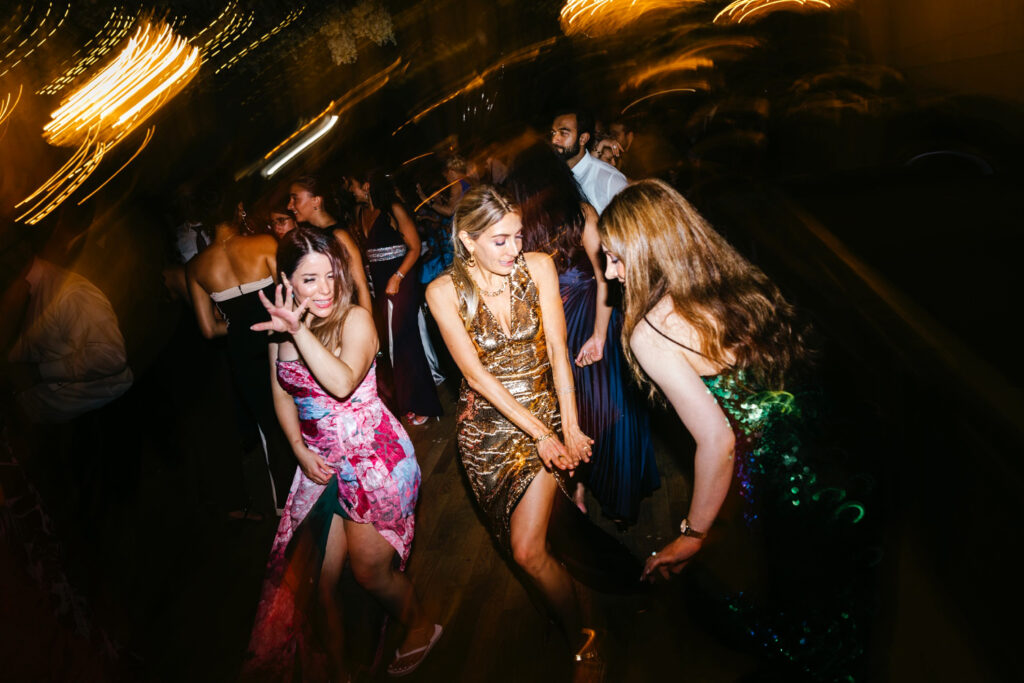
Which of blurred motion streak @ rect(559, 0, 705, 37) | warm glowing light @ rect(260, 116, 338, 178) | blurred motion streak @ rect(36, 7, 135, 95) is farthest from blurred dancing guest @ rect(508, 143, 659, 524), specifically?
blurred motion streak @ rect(559, 0, 705, 37)

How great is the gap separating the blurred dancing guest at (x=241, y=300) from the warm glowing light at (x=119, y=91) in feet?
6.43

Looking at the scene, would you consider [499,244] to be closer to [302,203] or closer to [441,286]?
[441,286]

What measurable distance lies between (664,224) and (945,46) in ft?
32.0

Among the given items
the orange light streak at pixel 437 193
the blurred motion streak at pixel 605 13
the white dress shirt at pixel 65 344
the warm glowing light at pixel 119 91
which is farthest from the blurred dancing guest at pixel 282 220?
the blurred motion streak at pixel 605 13

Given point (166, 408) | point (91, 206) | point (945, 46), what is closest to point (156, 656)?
point (166, 408)

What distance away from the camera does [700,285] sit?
5.59 feet

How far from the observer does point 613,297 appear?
2.79 m

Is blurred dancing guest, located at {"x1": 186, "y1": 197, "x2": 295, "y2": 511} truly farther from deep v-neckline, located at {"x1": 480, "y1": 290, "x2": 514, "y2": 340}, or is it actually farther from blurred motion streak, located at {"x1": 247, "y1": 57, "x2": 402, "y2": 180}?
blurred motion streak, located at {"x1": 247, "y1": 57, "x2": 402, "y2": 180}

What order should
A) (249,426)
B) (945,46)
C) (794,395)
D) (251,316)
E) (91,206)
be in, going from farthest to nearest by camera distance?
1. (945,46)
2. (249,426)
3. (91,206)
4. (251,316)
5. (794,395)

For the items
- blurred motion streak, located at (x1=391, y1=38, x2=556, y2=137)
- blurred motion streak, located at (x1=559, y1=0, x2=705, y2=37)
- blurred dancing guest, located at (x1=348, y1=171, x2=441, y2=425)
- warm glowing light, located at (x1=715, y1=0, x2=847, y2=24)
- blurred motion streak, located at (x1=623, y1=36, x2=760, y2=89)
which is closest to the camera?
blurred dancing guest, located at (x1=348, y1=171, x2=441, y2=425)

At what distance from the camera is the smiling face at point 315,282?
1844 millimetres

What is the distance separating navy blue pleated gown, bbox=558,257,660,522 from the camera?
112 inches

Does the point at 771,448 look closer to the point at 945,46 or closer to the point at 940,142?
the point at 945,46

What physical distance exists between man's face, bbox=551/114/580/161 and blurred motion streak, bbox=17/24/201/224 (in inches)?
102
